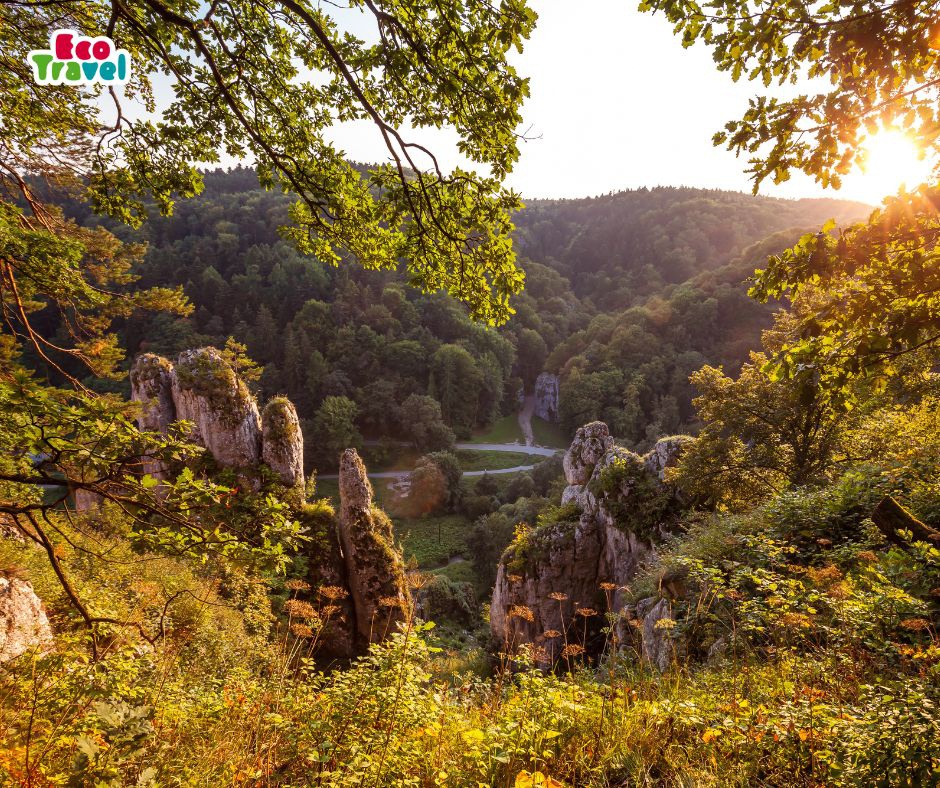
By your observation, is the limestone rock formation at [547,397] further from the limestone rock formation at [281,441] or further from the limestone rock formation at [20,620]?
the limestone rock formation at [20,620]

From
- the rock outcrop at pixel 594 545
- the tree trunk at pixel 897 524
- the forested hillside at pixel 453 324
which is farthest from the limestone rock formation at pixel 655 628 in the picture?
the forested hillside at pixel 453 324

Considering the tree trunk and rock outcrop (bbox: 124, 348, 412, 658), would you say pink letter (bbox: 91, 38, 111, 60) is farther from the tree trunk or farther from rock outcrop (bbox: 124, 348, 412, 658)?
rock outcrop (bbox: 124, 348, 412, 658)

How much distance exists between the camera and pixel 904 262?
2.88 metres

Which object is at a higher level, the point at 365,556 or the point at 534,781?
the point at 534,781

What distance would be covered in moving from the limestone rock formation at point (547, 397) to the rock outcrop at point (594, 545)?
54.5 metres

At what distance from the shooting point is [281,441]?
14609 millimetres

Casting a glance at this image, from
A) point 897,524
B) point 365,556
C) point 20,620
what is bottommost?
point 365,556

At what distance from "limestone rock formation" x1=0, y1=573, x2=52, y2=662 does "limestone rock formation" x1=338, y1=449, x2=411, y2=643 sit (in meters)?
8.74

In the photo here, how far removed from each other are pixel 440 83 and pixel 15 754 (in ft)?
17.0

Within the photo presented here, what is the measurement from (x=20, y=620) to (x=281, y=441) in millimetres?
10626

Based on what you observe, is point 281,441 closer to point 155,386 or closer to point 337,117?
point 155,386

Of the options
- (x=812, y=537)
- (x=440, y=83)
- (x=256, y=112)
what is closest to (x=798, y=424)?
(x=812, y=537)

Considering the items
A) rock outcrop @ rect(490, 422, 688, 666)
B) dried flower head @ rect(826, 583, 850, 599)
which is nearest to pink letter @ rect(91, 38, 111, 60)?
dried flower head @ rect(826, 583, 850, 599)

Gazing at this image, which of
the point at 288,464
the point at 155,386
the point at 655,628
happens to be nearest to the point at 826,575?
the point at 655,628
